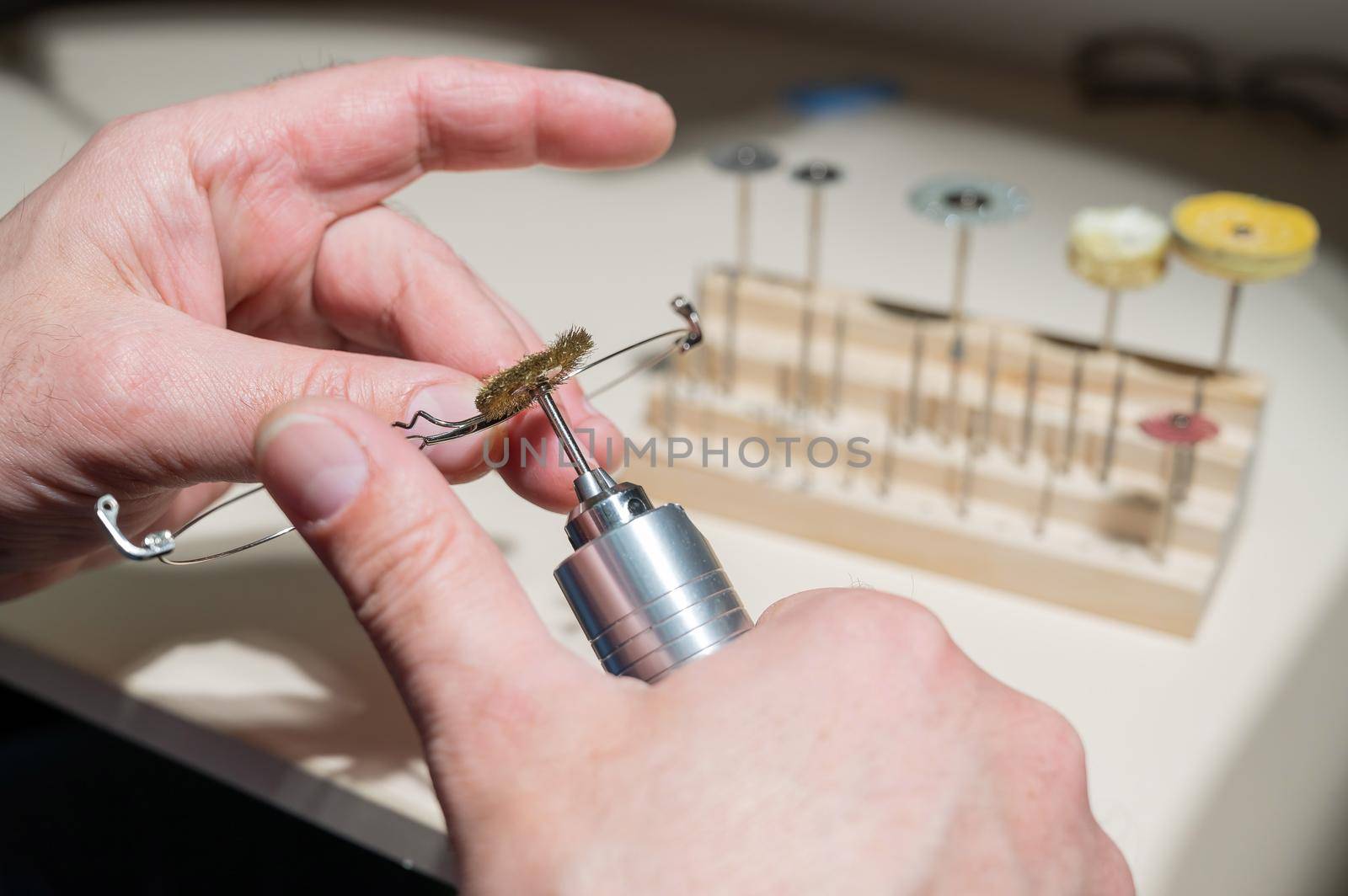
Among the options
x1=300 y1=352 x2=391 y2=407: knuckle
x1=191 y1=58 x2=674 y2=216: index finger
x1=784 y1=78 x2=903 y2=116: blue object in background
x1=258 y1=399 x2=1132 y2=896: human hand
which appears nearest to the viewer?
x1=258 y1=399 x2=1132 y2=896: human hand

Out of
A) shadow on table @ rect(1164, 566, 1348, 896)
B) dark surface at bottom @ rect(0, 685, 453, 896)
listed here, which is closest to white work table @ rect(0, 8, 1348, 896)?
shadow on table @ rect(1164, 566, 1348, 896)

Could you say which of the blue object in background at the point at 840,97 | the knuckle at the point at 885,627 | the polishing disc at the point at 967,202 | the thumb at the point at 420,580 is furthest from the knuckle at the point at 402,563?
the blue object in background at the point at 840,97

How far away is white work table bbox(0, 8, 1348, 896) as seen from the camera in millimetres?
575

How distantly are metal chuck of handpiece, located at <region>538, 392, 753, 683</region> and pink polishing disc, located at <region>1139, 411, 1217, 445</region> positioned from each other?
11.9 inches

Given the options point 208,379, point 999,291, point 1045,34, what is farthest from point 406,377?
point 1045,34

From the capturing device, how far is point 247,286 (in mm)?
633

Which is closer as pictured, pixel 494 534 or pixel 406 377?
pixel 406 377

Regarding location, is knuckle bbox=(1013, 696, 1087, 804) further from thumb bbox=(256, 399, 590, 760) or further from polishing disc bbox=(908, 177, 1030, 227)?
polishing disc bbox=(908, 177, 1030, 227)

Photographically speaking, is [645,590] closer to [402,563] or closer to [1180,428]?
[402,563]

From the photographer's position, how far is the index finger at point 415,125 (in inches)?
23.7

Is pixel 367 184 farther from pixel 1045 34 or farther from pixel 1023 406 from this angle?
pixel 1045 34

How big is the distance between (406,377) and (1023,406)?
362 millimetres

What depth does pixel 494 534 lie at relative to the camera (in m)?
0.70

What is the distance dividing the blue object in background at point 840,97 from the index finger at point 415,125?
20.1 inches
